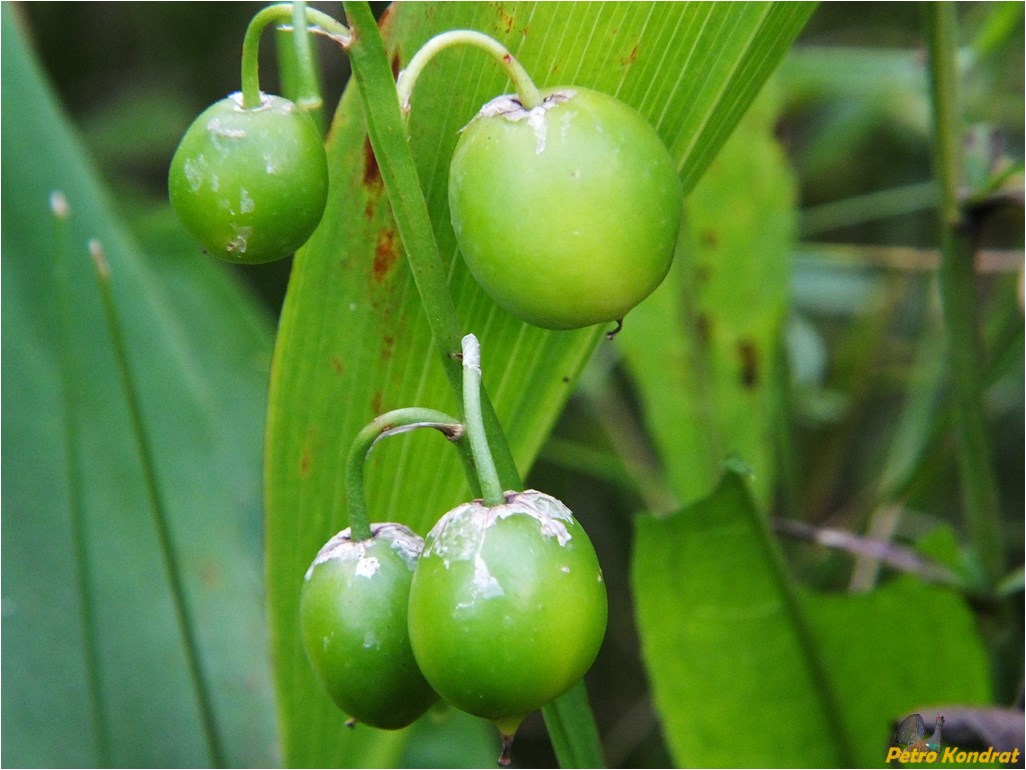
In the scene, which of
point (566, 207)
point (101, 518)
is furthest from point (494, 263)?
point (101, 518)

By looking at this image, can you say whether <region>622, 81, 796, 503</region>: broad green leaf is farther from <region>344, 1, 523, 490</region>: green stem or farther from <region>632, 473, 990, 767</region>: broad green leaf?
<region>344, 1, 523, 490</region>: green stem

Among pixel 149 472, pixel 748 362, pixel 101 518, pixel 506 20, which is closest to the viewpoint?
pixel 506 20

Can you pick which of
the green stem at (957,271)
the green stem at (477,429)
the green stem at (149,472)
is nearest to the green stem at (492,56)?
the green stem at (477,429)

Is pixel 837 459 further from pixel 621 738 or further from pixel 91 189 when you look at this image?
pixel 91 189

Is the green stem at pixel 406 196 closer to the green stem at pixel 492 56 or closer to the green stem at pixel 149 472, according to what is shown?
the green stem at pixel 492 56

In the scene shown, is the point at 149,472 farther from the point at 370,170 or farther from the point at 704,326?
the point at 704,326

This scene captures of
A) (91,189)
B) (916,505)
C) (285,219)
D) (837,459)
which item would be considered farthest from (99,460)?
(916,505)
